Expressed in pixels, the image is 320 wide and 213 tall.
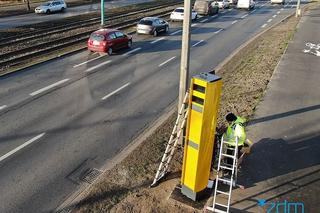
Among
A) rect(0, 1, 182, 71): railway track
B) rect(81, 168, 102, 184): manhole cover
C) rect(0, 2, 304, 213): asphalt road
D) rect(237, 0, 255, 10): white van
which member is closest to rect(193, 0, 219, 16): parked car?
rect(237, 0, 255, 10): white van

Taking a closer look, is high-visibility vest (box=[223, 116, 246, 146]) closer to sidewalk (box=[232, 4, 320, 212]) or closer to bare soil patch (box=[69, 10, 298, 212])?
sidewalk (box=[232, 4, 320, 212])

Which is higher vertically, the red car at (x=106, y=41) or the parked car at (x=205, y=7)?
the parked car at (x=205, y=7)

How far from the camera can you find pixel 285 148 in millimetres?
11297

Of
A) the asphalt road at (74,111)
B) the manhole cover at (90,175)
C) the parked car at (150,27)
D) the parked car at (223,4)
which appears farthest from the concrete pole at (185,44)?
the parked car at (223,4)

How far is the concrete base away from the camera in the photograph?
29.2 ft

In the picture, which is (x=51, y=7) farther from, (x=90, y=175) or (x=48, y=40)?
(x=90, y=175)

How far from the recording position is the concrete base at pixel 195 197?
8899mm

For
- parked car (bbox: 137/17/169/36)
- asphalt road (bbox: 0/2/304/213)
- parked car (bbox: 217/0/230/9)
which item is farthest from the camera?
parked car (bbox: 217/0/230/9)

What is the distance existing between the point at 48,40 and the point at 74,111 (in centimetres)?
1452

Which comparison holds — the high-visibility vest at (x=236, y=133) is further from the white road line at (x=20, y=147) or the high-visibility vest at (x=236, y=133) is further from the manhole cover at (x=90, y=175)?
the white road line at (x=20, y=147)

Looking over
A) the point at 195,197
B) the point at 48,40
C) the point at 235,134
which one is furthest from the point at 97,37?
the point at 195,197

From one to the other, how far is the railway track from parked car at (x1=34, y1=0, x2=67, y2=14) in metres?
9.10

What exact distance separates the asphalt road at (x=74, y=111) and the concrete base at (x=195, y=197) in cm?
290

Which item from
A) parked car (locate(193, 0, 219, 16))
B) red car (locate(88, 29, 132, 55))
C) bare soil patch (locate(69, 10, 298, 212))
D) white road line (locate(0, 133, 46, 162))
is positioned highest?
parked car (locate(193, 0, 219, 16))
